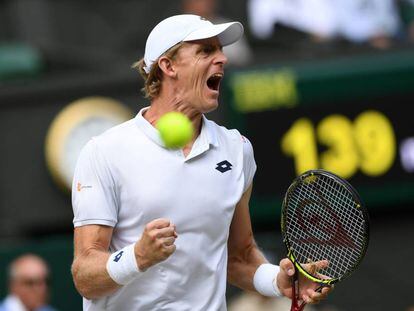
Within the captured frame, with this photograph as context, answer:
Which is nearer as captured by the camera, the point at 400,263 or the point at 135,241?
the point at 135,241

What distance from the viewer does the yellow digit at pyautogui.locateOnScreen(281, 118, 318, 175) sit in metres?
10.5

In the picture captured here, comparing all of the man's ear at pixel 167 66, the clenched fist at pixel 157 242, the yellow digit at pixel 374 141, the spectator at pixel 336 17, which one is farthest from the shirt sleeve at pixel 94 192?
the spectator at pixel 336 17

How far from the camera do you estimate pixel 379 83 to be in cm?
1055

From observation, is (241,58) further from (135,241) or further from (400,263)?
(135,241)

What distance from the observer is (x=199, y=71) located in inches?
207

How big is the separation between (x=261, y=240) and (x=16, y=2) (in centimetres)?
342

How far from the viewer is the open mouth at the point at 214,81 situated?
529 cm

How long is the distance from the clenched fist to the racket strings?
27.8 inches

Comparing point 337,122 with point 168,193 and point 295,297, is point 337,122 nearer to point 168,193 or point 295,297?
point 295,297

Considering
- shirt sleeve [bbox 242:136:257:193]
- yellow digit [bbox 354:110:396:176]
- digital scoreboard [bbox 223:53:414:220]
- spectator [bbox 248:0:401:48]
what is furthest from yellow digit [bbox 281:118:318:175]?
shirt sleeve [bbox 242:136:257:193]

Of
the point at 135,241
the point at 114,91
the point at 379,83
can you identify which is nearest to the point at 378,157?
the point at 379,83

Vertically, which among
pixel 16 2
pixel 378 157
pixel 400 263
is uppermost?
pixel 16 2

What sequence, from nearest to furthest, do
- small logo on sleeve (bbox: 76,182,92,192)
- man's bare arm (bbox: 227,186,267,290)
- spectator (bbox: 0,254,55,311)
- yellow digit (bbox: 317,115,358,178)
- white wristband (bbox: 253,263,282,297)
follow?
small logo on sleeve (bbox: 76,182,92,192) → white wristband (bbox: 253,263,282,297) → man's bare arm (bbox: 227,186,267,290) → spectator (bbox: 0,254,55,311) → yellow digit (bbox: 317,115,358,178)

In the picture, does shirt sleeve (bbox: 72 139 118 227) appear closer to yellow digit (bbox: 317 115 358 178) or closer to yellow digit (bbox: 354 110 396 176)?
yellow digit (bbox: 317 115 358 178)
